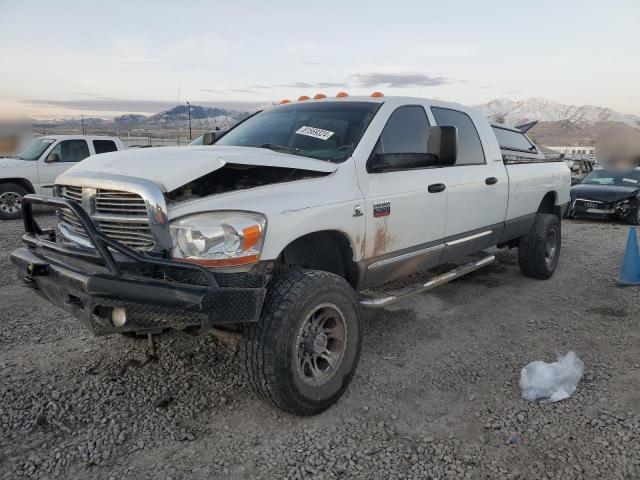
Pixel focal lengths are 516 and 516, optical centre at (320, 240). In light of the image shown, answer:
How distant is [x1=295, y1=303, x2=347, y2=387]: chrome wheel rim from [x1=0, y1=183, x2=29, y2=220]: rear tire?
9860mm

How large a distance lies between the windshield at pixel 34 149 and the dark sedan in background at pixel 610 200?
1187cm

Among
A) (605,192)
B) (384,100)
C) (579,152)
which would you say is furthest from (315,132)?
(579,152)

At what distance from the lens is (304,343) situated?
9.87 ft

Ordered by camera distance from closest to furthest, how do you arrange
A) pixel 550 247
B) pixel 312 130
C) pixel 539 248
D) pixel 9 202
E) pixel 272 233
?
pixel 272 233 < pixel 312 130 < pixel 539 248 < pixel 550 247 < pixel 9 202

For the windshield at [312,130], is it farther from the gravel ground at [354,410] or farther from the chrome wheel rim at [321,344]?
Result: the gravel ground at [354,410]

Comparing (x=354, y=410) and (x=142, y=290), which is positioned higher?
(x=142, y=290)

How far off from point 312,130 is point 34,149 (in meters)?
9.91

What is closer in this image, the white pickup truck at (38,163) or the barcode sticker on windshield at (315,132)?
the barcode sticker on windshield at (315,132)

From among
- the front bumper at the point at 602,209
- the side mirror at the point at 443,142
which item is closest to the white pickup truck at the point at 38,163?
the side mirror at the point at 443,142

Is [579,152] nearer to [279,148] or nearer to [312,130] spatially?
[312,130]

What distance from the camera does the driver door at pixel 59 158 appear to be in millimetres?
11094

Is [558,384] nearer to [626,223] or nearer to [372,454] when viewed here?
[372,454]

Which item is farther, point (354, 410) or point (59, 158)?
point (59, 158)

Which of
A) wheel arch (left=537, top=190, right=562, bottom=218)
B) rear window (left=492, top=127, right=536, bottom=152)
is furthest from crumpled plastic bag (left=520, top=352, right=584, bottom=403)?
rear window (left=492, top=127, right=536, bottom=152)
